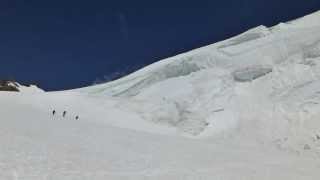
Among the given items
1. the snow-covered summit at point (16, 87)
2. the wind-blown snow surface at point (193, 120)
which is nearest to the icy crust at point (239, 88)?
the wind-blown snow surface at point (193, 120)

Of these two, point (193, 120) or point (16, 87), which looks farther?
point (16, 87)

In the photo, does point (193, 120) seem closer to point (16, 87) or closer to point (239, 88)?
point (239, 88)

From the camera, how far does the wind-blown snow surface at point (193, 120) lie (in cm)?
2681

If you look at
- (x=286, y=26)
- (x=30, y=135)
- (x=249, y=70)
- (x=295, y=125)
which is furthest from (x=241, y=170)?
(x=286, y=26)

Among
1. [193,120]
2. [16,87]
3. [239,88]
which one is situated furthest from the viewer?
[16,87]

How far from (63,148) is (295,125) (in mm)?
25224

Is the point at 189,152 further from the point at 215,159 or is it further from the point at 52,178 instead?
the point at 52,178

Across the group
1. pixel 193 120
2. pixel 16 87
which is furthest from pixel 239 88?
pixel 16 87

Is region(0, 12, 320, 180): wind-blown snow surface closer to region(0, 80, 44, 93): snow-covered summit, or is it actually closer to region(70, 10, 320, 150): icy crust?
region(70, 10, 320, 150): icy crust

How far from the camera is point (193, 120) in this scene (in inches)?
2003

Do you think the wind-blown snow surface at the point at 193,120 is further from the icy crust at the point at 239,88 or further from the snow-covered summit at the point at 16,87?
the snow-covered summit at the point at 16,87

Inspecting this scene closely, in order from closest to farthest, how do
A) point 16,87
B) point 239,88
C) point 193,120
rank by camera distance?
point 193,120 → point 239,88 → point 16,87

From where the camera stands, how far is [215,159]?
32562mm

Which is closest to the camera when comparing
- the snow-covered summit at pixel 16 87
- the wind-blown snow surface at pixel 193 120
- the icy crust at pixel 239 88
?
the wind-blown snow surface at pixel 193 120
